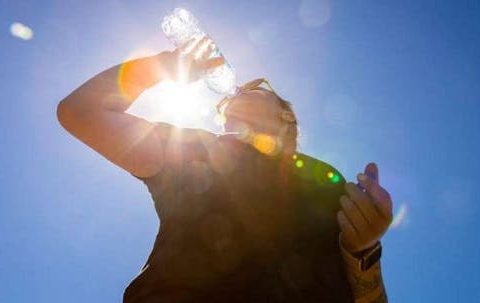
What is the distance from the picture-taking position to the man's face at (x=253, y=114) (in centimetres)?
440

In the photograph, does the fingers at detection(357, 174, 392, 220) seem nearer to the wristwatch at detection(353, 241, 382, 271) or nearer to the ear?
the wristwatch at detection(353, 241, 382, 271)

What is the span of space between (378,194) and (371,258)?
0.48 metres

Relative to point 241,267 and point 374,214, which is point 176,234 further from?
point 374,214

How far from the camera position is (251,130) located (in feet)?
13.9

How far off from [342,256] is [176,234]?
1.06 metres

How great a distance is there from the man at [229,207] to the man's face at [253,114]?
585 millimetres

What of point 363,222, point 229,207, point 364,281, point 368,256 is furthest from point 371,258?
point 229,207

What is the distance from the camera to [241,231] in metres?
2.81

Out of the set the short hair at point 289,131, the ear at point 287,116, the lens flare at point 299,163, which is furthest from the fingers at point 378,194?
the ear at point 287,116

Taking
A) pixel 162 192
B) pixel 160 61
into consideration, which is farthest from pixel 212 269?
pixel 160 61

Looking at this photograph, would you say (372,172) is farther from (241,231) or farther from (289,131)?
(289,131)

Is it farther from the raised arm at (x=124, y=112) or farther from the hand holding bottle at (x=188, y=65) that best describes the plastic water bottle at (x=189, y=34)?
the raised arm at (x=124, y=112)

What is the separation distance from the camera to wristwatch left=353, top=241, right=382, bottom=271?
289 cm

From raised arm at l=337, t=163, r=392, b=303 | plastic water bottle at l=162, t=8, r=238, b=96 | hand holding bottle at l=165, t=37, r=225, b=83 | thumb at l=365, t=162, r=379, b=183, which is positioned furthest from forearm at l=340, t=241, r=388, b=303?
plastic water bottle at l=162, t=8, r=238, b=96
